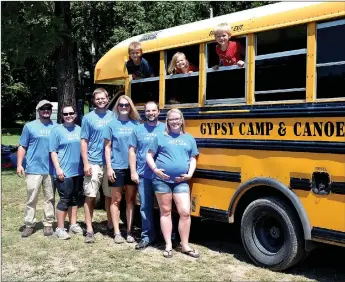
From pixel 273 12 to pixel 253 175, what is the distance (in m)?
1.68

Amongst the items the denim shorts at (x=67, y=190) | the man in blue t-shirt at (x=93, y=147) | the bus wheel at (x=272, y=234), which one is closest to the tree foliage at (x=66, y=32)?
the man in blue t-shirt at (x=93, y=147)

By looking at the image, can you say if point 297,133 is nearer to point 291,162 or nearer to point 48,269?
point 291,162

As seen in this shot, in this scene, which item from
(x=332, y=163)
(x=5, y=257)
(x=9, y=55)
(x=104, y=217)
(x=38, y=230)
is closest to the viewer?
(x=332, y=163)

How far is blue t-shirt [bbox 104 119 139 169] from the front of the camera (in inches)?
235

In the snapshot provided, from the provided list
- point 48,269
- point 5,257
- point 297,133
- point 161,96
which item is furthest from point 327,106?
point 5,257

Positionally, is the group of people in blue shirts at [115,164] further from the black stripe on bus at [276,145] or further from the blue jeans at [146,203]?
the black stripe on bus at [276,145]

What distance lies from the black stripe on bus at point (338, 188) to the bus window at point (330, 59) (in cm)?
79

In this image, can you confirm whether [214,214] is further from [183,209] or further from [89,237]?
[89,237]

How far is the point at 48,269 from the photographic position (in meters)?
5.16

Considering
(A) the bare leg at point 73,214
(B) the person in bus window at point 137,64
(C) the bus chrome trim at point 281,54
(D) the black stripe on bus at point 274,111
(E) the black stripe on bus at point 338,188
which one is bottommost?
(A) the bare leg at point 73,214

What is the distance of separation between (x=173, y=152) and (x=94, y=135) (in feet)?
4.17

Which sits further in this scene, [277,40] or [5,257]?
[5,257]

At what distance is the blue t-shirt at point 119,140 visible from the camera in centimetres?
598

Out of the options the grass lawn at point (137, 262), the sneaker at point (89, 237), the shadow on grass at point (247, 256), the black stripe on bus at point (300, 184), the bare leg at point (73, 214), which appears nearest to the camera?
the black stripe on bus at point (300, 184)
